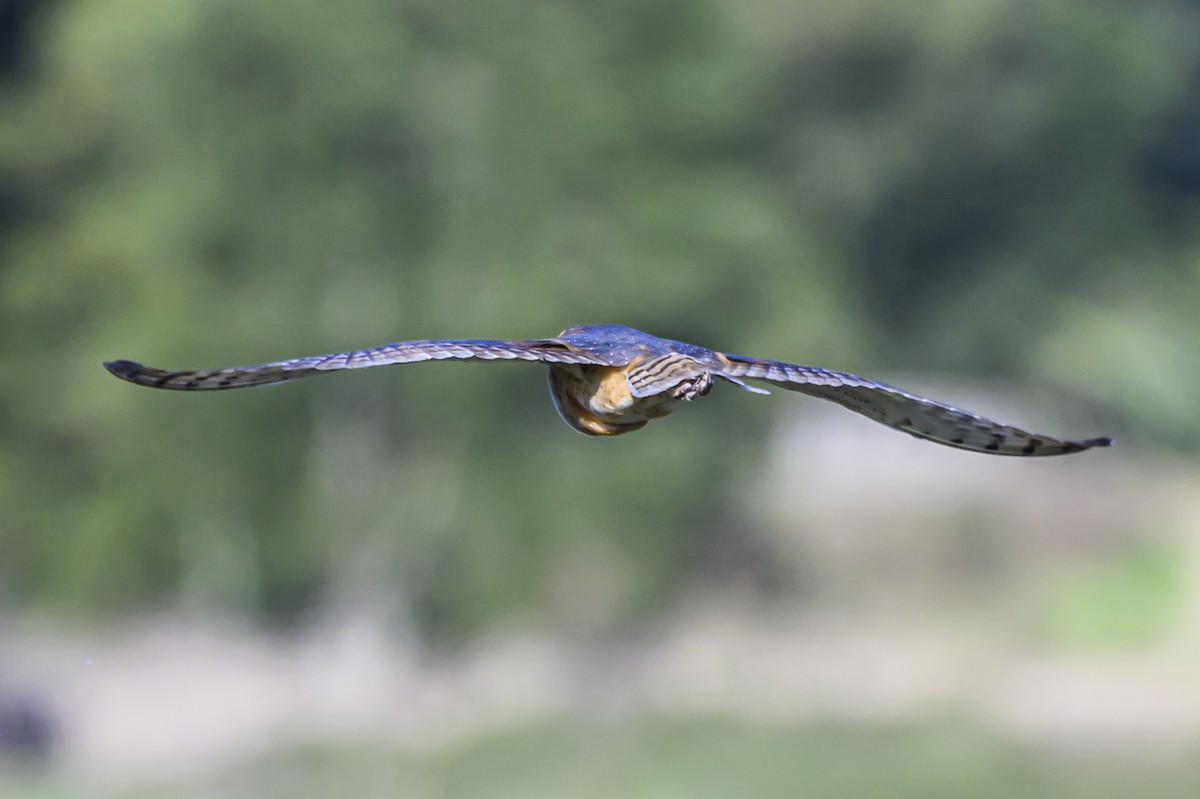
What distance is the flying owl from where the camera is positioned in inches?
225

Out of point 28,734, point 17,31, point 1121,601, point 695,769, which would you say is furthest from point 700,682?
point 17,31

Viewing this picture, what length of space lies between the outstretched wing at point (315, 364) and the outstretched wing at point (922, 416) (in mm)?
968

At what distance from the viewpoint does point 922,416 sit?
7.48m

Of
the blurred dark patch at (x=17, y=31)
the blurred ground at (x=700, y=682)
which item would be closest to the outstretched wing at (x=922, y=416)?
the blurred ground at (x=700, y=682)

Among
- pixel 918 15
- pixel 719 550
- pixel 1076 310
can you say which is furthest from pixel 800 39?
pixel 719 550

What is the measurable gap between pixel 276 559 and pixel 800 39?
18.9 metres

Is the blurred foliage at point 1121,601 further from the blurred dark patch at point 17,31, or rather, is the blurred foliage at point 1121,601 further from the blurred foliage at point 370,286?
the blurred dark patch at point 17,31

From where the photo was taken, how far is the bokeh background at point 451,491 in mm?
23750

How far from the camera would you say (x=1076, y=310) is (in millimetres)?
39000

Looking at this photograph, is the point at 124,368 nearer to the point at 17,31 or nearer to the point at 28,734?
the point at 28,734

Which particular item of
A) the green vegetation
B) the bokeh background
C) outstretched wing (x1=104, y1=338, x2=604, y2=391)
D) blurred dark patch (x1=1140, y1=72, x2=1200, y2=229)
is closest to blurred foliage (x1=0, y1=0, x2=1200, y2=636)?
the bokeh background

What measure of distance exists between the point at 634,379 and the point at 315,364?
145cm

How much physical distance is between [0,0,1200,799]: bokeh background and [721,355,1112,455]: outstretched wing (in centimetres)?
1461

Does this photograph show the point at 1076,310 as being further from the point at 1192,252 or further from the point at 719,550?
the point at 719,550
